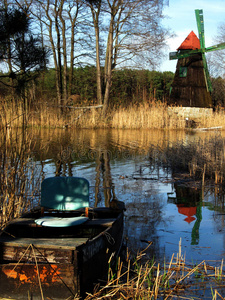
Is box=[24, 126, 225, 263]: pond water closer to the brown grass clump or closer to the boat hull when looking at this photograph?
the brown grass clump

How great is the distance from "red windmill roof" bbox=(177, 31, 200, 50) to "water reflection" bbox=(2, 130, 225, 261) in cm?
1821

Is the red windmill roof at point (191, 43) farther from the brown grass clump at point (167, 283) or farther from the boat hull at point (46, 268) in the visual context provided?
the boat hull at point (46, 268)

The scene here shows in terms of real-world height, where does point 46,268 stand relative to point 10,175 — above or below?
below

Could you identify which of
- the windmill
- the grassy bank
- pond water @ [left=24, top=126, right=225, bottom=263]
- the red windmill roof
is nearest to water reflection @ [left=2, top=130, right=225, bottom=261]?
pond water @ [left=24, top=126, right=225, bottom=263]

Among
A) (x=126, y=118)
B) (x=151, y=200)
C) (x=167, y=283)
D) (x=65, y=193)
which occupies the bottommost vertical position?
(x=167, y=283)

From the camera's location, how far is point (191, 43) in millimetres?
30297

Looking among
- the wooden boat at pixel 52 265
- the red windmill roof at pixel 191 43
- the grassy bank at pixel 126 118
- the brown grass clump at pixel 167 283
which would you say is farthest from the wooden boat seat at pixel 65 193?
the red windmill roof at pixel 191 43

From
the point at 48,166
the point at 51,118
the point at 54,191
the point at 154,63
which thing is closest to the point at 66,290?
the point at 54,191

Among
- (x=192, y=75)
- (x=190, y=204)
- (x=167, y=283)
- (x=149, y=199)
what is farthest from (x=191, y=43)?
(x=167, y=283)

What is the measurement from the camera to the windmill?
2859cm

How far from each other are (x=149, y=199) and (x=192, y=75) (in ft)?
76.9

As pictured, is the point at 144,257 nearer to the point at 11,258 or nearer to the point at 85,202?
the point at 85,202

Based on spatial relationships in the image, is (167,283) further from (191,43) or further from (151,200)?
(191,43)

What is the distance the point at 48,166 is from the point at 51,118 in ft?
36.8
